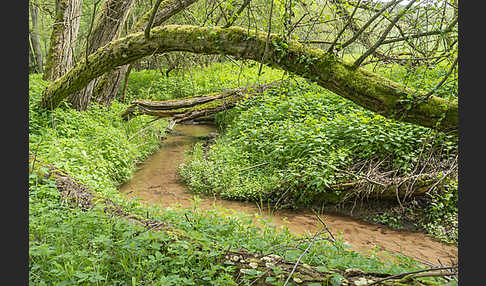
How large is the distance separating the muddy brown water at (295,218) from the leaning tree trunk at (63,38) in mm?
3536

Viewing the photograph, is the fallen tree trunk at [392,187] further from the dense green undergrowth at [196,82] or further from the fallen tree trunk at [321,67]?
the dense green undergrowth at [196,82]

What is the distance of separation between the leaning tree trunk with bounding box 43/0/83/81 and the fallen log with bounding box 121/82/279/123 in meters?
2.09

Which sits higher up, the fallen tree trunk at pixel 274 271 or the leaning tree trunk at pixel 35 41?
the leaning tree trunk at pixel 35 41

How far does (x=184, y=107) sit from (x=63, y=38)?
12.9 ft

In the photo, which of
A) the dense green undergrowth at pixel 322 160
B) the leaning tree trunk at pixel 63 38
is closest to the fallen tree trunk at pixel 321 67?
the dense green undergrowth at pixel 322 160

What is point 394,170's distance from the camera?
551 cm

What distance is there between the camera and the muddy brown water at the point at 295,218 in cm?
458

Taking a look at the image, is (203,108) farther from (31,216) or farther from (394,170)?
(31,216)

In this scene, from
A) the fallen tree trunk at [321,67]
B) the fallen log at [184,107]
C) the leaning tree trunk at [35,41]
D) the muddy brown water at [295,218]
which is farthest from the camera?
the leaning tree trunk at [35,41]

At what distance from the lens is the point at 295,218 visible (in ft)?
18.3

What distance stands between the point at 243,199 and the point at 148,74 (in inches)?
483

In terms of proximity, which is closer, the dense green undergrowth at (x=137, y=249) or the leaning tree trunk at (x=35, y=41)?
the dense green undergrowth at (x=137, y=249)

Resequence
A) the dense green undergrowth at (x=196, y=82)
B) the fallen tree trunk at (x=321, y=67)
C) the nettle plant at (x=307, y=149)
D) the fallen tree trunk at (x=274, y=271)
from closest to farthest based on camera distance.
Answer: the fallen tree trunk at (x=274, y=271), the fallen tree trunk at (x=321, y=67), the nettle plant at (x=307, y=149), the dense green undergrowth at (x=196, y=82)

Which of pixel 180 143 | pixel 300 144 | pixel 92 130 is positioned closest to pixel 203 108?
pixel 180 143
